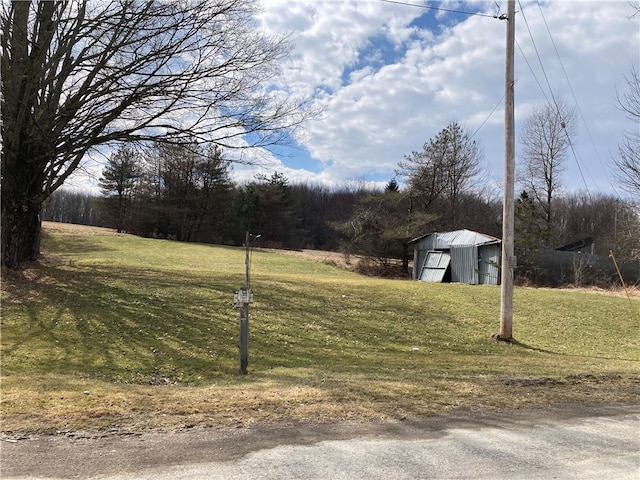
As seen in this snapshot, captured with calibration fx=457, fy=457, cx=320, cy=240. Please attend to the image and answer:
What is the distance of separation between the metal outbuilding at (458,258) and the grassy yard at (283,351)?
780 cm

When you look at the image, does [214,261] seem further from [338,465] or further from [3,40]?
[338,465]

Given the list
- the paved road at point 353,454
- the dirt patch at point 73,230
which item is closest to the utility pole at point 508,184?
the paved road at point 353,454

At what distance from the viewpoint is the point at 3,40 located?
405 inches

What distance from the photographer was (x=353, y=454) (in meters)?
3.35

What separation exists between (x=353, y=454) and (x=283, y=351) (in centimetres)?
577

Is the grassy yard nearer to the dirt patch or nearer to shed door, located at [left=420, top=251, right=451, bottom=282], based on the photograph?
shed door, located at [left=420, top=251, right=451, bottom=282]

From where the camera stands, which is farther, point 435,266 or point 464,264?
point 435,266

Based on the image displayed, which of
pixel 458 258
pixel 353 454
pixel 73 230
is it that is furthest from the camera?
pixel 73 230

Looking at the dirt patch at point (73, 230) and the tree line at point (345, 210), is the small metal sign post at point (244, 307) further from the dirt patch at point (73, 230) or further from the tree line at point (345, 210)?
the dirt patch at point (73, 230)

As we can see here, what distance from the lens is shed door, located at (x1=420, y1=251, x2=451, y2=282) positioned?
28969mm

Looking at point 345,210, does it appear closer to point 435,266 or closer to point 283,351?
point 435,266

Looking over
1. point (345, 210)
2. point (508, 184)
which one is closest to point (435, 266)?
point (508, 184)

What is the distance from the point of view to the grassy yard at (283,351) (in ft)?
14.7

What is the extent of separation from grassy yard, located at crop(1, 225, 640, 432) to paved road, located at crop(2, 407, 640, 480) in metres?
0.36
